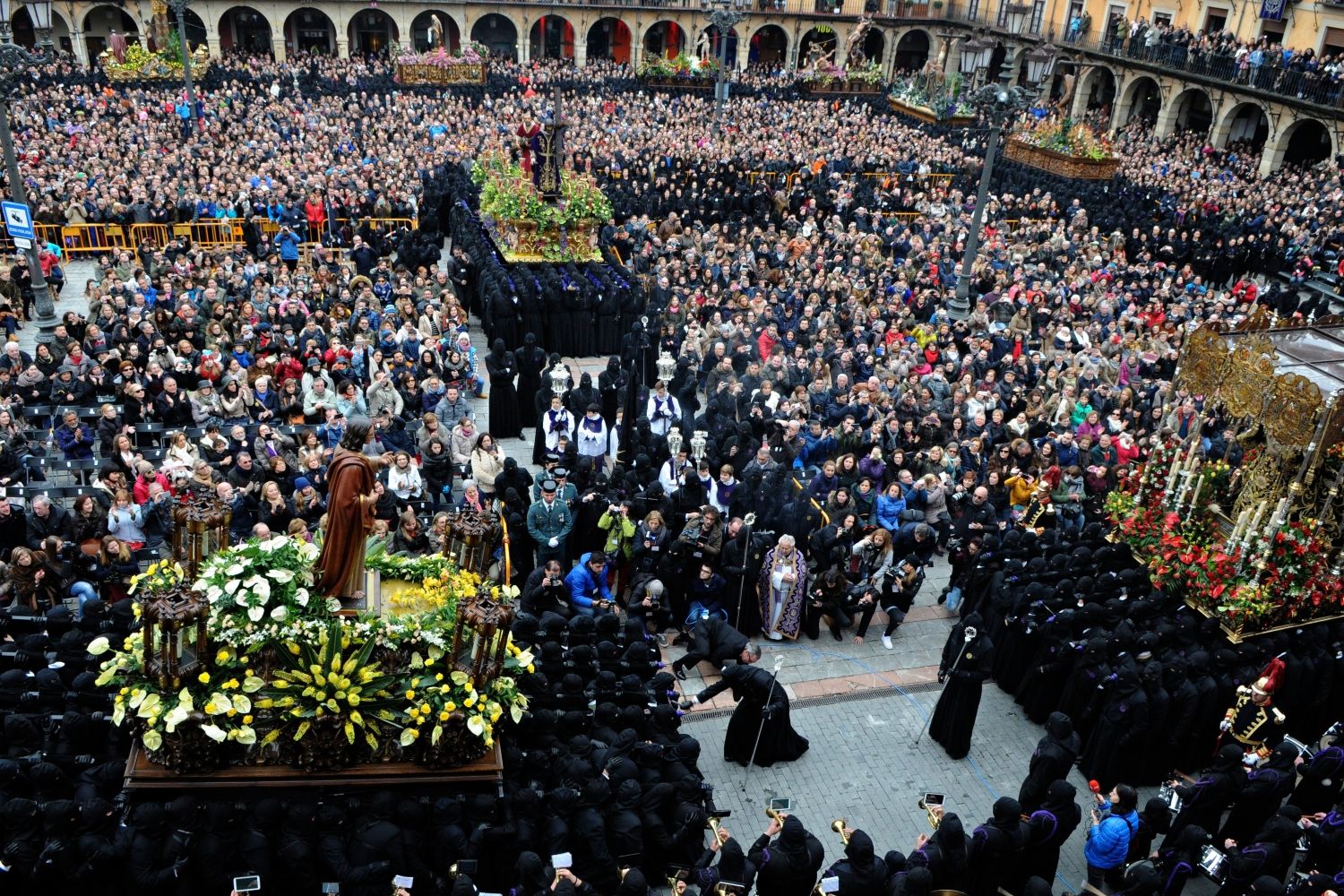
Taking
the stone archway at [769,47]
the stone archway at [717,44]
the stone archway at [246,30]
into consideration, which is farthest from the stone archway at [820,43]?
the stone archway at [246,30]

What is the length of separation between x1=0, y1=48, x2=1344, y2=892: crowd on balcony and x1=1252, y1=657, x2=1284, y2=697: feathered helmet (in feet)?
9.40

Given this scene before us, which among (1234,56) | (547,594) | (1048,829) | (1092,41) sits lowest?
(1048,829)

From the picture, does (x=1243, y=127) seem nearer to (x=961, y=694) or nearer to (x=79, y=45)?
(x=961, y=694)

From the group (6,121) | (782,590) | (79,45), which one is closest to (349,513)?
(782,590)

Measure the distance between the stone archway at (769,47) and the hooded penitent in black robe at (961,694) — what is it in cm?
5104

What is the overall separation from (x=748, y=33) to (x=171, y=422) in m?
42.9

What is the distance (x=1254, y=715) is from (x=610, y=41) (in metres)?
50.7

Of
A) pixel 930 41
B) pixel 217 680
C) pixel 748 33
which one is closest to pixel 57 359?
pixel 217 680

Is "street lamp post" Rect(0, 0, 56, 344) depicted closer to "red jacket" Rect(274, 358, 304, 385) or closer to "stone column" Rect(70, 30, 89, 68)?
"red jacket" Rect(274, 358, 304, 385)

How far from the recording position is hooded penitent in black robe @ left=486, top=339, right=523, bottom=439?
14.8 m

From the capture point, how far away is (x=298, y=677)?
24.0 ft

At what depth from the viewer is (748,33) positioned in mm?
49312

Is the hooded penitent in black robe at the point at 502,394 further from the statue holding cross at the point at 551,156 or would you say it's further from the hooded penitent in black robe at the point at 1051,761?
the hooded penitent in black robe at the point at 1051,761

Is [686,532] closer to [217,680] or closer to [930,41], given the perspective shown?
[217,680]
